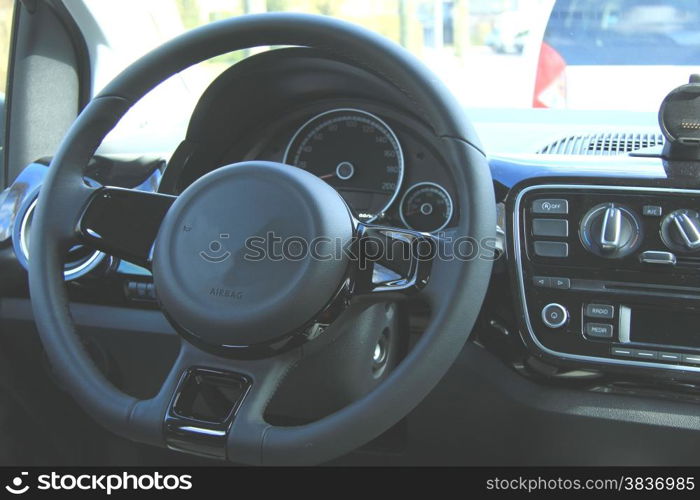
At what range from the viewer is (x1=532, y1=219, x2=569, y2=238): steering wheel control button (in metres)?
1.41

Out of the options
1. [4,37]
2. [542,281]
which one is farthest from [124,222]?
[4,37]

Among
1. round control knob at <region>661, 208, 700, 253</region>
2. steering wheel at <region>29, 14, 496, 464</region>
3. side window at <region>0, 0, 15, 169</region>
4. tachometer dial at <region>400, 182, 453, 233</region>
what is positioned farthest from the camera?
side window at <region>0, 0, 15, 169</region>

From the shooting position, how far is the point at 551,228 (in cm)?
142

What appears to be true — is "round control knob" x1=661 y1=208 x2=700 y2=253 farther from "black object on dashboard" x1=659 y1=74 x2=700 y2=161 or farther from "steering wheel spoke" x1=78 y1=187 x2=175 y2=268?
"steering wheel spoke" x1=78 y1=187 x2=175 y2=268

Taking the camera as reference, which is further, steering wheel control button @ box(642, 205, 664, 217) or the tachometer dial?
the tachometer dial

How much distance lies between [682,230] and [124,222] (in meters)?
0.99

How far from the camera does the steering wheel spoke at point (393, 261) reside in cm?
117

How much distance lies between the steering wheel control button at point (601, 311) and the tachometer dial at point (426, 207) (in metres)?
0.35

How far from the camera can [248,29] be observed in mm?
1250

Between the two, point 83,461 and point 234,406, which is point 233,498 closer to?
point 83,461

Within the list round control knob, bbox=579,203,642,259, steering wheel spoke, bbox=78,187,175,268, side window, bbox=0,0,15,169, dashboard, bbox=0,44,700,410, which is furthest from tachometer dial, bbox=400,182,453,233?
side window, bbox=0,0,15,169

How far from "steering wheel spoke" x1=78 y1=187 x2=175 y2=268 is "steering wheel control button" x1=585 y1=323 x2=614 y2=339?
0.80 metres

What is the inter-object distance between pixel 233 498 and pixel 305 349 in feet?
2.98

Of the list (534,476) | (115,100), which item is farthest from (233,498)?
(115,100)
